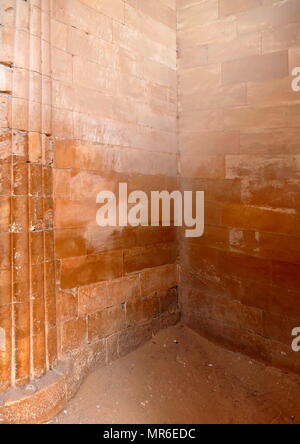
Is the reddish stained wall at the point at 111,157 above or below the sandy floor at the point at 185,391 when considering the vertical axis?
above

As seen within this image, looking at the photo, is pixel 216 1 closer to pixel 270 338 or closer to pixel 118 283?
pixel 118 283

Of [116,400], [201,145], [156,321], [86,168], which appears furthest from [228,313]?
[86,168]

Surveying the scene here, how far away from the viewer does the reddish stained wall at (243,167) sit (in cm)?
312

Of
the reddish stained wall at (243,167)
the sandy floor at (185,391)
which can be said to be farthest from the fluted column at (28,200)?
the reddish stained wall at (243,167)

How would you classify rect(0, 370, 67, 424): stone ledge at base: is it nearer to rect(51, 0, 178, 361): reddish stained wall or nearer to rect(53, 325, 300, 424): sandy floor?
rect(53, 325, 300, 424): sandy floor

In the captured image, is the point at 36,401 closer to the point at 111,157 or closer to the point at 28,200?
the point at 28,200


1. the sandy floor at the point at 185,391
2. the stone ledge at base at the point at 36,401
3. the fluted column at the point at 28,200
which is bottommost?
the sandy floor at the point at 185,391

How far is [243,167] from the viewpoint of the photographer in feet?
11.1

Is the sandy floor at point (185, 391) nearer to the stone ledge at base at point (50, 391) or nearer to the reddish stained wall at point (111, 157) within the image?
the stone ledge at base at point (50, 391)

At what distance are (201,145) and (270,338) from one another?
2.08 m

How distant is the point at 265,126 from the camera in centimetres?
322

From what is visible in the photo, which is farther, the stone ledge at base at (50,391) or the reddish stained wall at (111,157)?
the reddish stained wall at (111,157)

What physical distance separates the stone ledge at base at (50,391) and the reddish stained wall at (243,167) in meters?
1.29

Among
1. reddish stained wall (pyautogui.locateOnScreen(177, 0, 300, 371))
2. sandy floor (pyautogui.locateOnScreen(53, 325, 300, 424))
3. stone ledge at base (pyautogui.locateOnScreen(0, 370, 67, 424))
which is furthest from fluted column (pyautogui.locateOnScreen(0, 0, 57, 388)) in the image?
reddish stained wall (pyautogui.locateOnScreen(177, 0, 300, 371))
